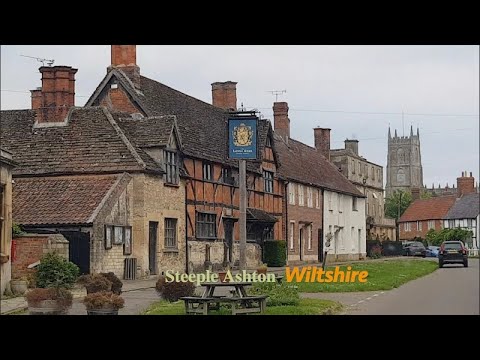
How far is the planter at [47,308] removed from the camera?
10.6m

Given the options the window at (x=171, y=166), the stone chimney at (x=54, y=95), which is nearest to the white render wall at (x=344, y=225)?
the window at (x=171, y=166)

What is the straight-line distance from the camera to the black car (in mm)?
10891

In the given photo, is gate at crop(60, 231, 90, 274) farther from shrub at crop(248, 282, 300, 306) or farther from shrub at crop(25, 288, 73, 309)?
shrub at crop(248, 282, 300, 306)

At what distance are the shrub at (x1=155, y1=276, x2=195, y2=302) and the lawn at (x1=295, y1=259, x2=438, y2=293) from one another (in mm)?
1401

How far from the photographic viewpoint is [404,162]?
1151 cm

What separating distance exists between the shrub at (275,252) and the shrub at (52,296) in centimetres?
339

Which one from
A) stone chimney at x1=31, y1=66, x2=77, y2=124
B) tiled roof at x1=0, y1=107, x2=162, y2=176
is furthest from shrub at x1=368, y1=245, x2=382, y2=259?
stone chimney at x1=31, y1=66, x2=77, y2=124

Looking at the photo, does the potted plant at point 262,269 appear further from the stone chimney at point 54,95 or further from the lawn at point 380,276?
the stone chimney at point 54,95

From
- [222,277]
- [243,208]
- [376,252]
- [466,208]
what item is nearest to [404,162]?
[466,208]

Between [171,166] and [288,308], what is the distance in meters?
→ 3.92
